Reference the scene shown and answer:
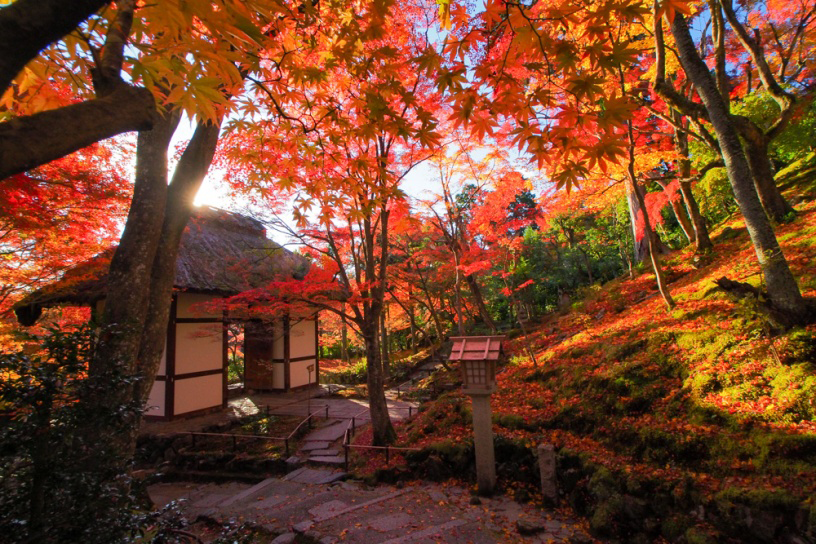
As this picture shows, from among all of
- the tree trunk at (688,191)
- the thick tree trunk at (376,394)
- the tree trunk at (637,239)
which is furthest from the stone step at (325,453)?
the tree trunk at (637,239)

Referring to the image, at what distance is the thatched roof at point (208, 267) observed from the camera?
28.1 feet

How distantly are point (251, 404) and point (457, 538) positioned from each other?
9.18 metres

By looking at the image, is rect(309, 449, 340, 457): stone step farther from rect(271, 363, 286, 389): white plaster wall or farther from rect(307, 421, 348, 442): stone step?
rect(271, 363, 286, 389): white plaster wall

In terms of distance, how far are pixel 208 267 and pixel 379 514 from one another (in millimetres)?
8527

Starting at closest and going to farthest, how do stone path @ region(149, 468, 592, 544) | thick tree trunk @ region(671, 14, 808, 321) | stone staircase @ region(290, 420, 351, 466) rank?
stone path @ region(149, 468, 592, 544) → thick tree trunk @ region(671, 14, 808, 321) → stone staircase @ region(290, 420, 351, 466)

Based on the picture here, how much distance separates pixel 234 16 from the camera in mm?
1689

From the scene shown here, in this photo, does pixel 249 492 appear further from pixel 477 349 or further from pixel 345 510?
pixel 477 349

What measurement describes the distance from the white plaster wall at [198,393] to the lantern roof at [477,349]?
797 centimetres

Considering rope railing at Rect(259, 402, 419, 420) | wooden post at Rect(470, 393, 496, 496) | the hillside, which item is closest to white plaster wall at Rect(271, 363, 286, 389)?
rope railing at Rect(259, 402, 419, 420)

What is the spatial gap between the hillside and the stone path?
0.44m

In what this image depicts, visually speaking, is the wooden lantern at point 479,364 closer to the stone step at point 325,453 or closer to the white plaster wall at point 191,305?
the stone step at point 325,453

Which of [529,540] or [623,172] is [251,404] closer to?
[529,540]

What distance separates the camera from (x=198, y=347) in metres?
10.0

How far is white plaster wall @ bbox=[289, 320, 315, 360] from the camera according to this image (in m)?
13.0
